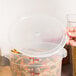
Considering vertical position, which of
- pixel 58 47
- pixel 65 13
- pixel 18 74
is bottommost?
pixel 18 74

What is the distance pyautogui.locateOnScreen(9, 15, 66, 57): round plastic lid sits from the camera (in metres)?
0.71

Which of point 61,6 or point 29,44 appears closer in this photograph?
point 29,44

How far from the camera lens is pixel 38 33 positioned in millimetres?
739

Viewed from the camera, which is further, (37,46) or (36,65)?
(37,46)

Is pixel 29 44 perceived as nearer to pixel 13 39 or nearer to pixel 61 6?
pixel 13 39

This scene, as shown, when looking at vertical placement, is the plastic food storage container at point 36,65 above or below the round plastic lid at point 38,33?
below

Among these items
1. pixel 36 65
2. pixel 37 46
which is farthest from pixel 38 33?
pixel 36 65

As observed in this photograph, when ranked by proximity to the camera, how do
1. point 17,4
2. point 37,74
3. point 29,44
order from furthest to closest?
point 17,4
point 29,44
point 37,74

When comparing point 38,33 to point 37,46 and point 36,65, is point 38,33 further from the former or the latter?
point 36,65

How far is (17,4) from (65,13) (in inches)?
11.1

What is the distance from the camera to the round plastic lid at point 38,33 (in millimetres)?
709

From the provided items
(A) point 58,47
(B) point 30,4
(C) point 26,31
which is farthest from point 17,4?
(A) point 58,47

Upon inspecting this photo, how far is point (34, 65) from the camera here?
0.63 m

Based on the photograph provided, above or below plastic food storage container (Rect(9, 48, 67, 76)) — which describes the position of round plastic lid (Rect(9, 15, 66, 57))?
above
